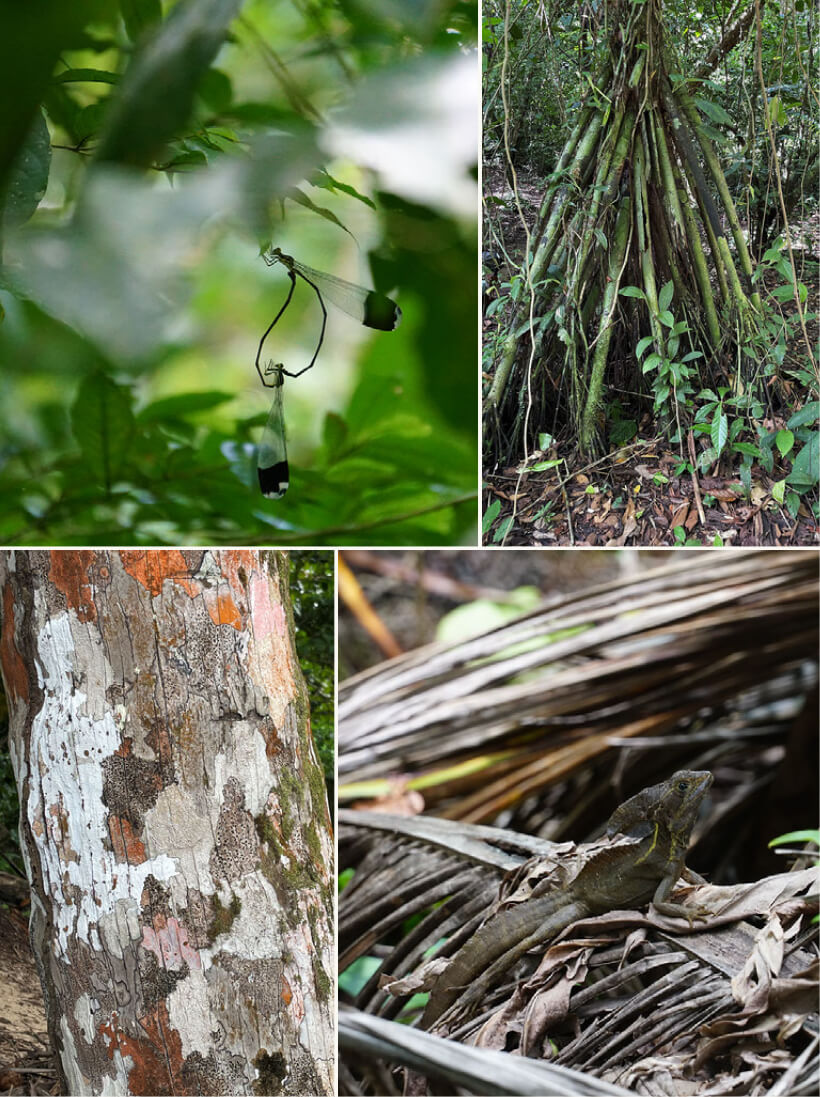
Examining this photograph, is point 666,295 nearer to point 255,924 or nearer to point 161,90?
point 255,924

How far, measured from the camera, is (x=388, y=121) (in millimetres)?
409

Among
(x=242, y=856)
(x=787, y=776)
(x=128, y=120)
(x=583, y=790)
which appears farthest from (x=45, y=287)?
(x=787, y=776)

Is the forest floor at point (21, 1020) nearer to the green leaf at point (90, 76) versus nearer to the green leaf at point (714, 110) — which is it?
the green leaf at point (90, 76)

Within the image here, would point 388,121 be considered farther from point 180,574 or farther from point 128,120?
point 180,574

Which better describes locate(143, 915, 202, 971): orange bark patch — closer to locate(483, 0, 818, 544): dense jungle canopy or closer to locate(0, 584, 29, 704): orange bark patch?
locate(0, 584, 29, 704): orange bark patch

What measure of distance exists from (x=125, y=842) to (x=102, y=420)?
663mm

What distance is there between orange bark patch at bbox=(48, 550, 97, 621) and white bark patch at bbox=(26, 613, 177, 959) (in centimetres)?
3

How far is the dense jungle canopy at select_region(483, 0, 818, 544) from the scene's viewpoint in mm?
1352

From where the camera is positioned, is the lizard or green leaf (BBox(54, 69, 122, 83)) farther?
the lizard

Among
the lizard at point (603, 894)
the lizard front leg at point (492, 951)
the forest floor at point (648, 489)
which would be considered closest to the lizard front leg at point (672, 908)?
the lizard at point (603, 894)

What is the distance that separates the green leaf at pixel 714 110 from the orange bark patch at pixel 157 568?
104 centimetres

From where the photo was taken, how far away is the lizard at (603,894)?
1.38 metres

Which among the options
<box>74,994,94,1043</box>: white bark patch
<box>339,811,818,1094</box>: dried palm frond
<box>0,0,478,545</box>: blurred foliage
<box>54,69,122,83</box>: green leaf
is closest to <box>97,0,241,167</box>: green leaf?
<box>0,0,478,545</box>: blurred foliage

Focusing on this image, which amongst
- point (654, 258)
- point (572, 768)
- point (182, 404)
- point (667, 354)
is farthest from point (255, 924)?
point (654, 258)
